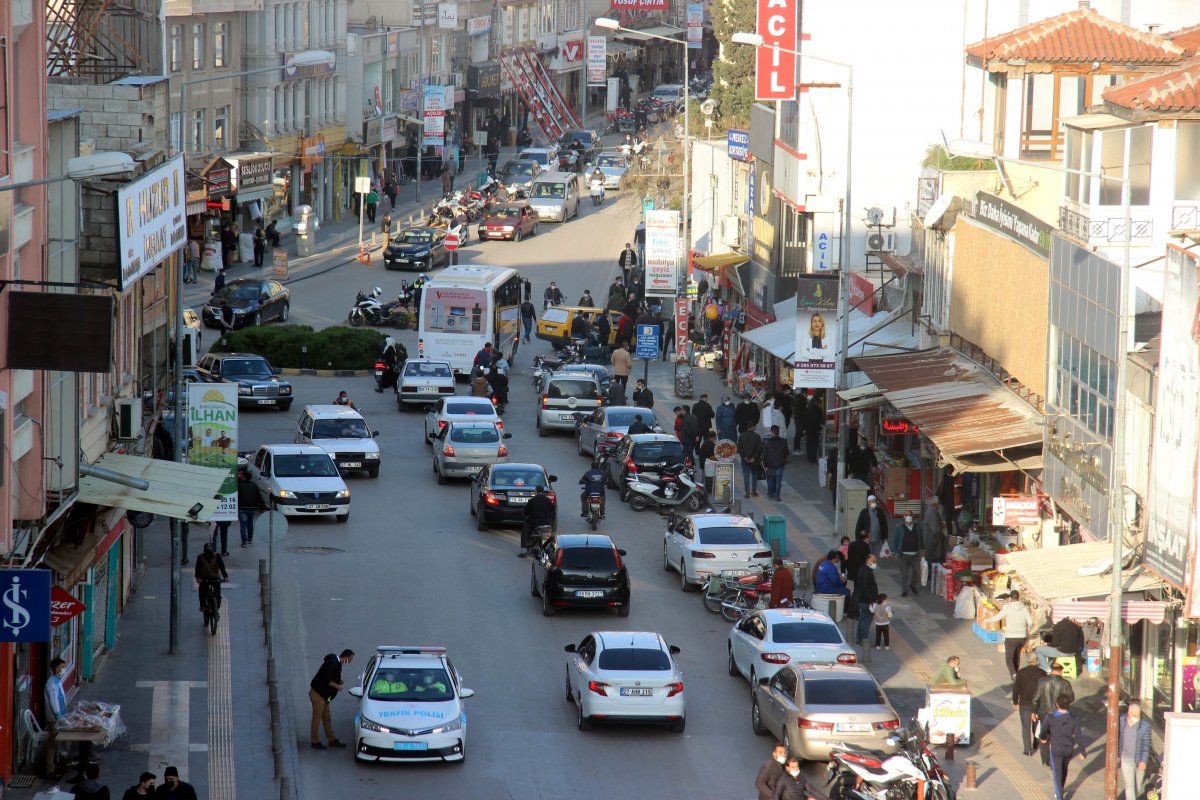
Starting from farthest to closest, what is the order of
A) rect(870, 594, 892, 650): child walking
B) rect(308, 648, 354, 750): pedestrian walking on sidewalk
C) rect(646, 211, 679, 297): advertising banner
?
rect(646, 211, 679, 297): advertising banner → rect(870, 594, 892, 650): child walking → rect(308, 648, 354, 750): pedestrian walking on sidewalk

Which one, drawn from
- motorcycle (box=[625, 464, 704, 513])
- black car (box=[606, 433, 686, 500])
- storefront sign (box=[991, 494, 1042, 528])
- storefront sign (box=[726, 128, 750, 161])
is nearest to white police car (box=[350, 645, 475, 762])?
storefront sign (box=[991, 494, 1042, 528])

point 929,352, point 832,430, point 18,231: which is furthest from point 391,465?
point 18,231

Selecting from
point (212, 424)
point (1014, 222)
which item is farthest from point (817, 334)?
point (212, 424)

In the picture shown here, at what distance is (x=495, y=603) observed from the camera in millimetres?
30484

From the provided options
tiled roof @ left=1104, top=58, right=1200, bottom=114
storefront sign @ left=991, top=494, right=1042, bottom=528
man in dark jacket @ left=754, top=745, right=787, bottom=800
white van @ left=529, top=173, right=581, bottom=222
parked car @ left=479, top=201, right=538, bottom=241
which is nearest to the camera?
man in dark jacket @ left=754, top=745, right=787, bottom=800

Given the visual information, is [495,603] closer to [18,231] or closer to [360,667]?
[360,667]

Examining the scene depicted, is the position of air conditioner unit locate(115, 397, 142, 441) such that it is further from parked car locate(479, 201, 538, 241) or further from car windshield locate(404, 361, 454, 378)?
parked car locate(479, 201, 538, 241)

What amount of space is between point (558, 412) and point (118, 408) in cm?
1840

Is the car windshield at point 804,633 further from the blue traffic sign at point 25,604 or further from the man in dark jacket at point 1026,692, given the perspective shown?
the blue traffic sign at point 25,604

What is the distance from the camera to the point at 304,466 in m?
36.2

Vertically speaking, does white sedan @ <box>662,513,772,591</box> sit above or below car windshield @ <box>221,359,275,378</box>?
below

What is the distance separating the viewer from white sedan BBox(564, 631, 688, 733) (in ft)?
77.5

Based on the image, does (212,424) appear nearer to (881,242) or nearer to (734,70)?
(881,242)

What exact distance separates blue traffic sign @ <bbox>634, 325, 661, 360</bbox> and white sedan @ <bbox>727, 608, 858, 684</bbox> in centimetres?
2487
